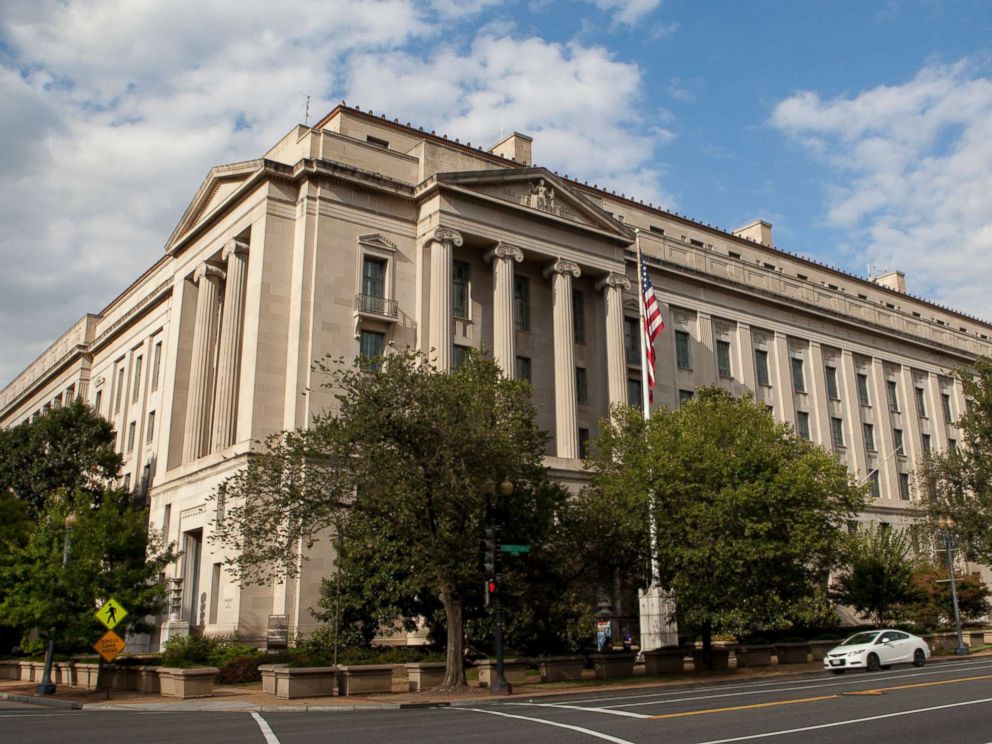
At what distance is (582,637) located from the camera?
100 ft

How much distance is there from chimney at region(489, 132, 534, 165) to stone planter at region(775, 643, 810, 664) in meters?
29.9

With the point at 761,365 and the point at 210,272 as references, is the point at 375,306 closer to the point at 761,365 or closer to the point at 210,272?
the point at 210,272

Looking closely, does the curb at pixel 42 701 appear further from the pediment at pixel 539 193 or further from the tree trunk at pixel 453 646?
the pediment at pixel 539 193

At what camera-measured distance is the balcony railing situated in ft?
138

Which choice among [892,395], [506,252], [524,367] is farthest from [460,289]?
[892,395]

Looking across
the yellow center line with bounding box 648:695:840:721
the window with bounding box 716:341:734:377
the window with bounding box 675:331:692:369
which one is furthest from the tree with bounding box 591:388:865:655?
the window with bounding box 716:341:734:377

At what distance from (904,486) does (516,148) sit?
38079 mm

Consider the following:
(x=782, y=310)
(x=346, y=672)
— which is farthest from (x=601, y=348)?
(x=346, y=672)

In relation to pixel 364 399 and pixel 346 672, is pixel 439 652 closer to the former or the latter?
pixel 346 672

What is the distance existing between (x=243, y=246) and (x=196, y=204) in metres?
6.55

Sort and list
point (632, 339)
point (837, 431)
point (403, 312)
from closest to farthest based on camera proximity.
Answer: point (403, 312) < point (632, 339) < point (837, 431)

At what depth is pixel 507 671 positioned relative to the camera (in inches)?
1147

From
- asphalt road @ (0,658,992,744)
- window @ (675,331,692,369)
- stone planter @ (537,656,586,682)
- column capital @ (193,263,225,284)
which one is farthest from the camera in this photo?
window @ (675,331,692,369)

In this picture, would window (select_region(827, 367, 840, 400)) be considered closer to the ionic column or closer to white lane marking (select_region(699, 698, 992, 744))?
the ionic column
